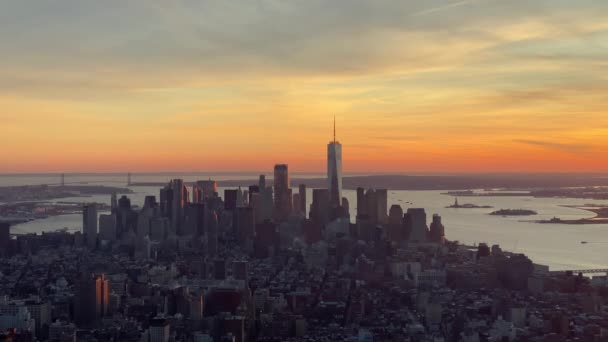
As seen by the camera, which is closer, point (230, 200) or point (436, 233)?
point (436, 233)

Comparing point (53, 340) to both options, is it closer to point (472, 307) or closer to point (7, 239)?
point (472, 307)

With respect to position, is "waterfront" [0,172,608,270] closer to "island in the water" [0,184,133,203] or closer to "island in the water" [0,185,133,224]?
"island in the water" [0,185,133,224]

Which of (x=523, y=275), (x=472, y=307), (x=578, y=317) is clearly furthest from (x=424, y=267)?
(x=578, y=317)

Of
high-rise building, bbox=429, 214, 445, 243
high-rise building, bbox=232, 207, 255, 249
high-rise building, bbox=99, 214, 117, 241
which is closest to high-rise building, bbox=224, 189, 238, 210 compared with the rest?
→ high-rise building, bbox=232, 207, 255, 249

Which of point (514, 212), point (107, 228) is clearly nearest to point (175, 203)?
point (107, 228)

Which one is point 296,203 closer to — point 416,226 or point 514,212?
point 416,226

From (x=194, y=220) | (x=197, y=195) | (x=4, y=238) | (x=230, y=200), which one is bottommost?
(x=4, y=238)

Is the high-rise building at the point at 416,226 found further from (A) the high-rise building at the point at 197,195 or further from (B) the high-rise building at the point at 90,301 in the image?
(B) the high-rise building at the point at 90,301
